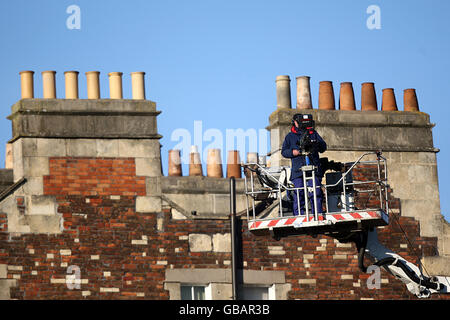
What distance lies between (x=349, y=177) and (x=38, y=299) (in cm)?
668

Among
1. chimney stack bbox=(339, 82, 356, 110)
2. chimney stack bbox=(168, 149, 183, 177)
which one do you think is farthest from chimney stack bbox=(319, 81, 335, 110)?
chimney stack bbox=(168, 149, 183, 177)

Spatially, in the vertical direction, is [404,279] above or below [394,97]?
below

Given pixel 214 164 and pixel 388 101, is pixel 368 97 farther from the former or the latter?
pixel 214 164

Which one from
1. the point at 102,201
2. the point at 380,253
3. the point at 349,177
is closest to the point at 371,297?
the point at 380,253

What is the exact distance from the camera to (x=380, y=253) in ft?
82.9

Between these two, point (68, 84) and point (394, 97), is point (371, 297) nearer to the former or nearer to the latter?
point (394, 97)

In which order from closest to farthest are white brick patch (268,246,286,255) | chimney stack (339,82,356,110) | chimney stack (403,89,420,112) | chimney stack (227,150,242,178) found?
1. white brick patch (268,246,286,255)
2. chimney stack (227,150,242,178)
3. chimney stack (339,82,356,110)
4. chimney stack (403,89,420,112)

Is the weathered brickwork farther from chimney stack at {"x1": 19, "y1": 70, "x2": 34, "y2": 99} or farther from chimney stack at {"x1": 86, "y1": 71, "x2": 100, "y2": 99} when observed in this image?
chimney stack at {"x1": 19, "y1": 70, "x2": 34, "y2": 99}

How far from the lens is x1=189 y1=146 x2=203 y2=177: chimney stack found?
27.0m

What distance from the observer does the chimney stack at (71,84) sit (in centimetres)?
2645

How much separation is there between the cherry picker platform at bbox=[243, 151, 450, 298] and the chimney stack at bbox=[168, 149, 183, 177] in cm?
289

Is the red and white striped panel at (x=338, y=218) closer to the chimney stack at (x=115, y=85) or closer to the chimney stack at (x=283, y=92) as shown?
the chimney stack at (x=283, y=92)

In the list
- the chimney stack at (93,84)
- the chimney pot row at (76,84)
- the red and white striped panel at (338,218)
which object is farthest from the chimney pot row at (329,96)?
the red and white striped panel at (338,218)

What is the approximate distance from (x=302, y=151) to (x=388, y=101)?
662cm
